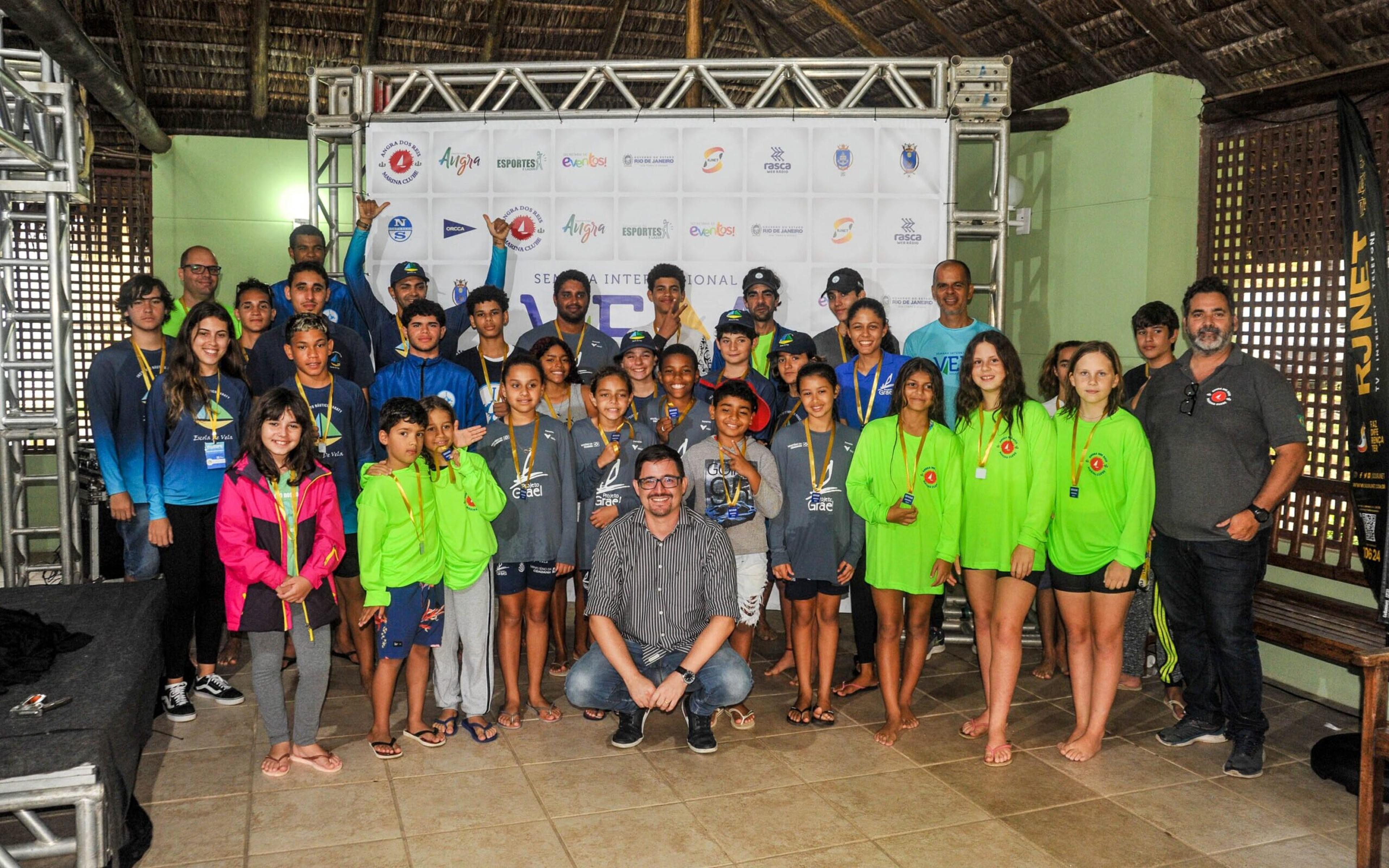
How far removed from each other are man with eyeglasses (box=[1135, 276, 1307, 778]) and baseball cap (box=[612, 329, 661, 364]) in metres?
2.18

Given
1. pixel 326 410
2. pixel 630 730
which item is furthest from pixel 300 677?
pixel 630 730

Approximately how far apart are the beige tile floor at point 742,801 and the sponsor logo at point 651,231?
3.01m

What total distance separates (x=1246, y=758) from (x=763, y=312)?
120 inches

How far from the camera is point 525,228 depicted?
620cm

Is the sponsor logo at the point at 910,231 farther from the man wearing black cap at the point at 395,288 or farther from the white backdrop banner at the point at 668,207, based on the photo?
the man wearing black cap at the point at 395,288

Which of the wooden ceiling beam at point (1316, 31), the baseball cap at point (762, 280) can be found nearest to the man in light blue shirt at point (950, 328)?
the baseball cap at point (762, 280)

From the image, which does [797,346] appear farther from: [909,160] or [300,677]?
[300,677]

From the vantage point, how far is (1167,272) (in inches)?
232

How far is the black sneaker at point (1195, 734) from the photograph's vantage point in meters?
4.11

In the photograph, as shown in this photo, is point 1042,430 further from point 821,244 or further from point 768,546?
point 821,244

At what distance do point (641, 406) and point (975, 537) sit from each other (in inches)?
63.4

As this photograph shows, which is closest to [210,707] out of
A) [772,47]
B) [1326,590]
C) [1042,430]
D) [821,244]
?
[1042,430]

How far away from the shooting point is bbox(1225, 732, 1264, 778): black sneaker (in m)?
3.79

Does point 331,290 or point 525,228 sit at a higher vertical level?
point 525,228
